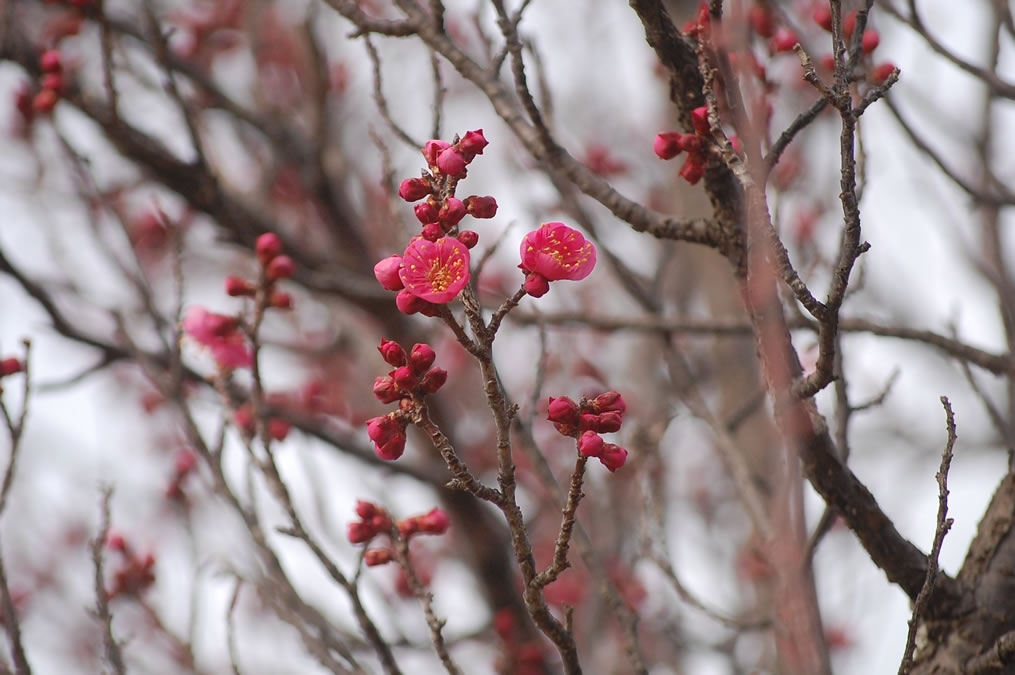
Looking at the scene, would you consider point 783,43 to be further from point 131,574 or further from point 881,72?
point 131,574

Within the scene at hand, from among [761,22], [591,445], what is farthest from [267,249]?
[761,22]

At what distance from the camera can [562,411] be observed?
54.5 inches

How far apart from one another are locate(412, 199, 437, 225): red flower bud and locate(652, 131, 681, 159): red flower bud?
55 centimetres

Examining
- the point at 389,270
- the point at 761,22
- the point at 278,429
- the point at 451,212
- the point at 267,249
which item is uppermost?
the point at 761,22

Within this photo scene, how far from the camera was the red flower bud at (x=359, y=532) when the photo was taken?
197 cm

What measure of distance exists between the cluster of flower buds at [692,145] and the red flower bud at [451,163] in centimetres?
47

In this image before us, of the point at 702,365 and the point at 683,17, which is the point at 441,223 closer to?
the point at 683,17

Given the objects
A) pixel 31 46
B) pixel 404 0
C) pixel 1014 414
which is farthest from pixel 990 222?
pixel 31 46

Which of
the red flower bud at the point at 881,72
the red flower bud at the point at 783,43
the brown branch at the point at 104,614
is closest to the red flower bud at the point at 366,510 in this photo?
the brown branch at the point at 104,614

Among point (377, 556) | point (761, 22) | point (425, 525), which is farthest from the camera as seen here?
point (761, 22)

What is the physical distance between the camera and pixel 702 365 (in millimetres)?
5332

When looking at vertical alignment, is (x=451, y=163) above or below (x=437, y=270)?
above

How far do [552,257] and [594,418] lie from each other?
0.27 metres

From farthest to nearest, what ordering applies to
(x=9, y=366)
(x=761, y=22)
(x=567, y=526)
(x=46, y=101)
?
(x=46, y=101), (x=761, y=22), (x=9, y=366), (x=567, y=526)
